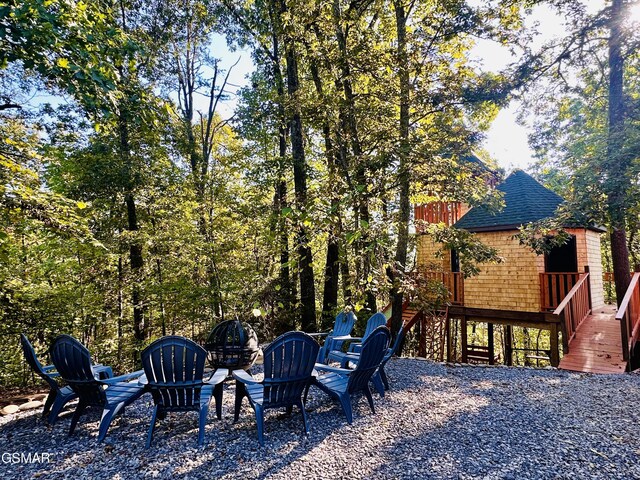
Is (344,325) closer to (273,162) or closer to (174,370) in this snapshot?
(174,370)

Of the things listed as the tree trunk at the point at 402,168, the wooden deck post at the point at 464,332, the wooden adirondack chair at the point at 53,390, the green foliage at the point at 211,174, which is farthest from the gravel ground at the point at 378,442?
the wooden deck post at the point at 464,332

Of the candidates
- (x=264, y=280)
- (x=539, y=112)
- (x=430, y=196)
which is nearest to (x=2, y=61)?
(x=264, y=280)

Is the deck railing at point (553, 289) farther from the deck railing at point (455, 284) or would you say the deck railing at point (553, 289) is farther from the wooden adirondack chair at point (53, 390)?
the wooden adirondack chair at point (53, 390)

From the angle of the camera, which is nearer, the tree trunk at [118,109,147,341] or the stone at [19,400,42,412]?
the stone at [19,400,42,412]

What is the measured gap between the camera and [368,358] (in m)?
3.71

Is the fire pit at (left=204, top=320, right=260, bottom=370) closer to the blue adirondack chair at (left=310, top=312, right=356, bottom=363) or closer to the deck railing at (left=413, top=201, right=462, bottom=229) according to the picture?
the blue adirondack chair at (left=310, top=312, right=356, bottom=363)

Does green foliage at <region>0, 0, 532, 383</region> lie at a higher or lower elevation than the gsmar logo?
higher

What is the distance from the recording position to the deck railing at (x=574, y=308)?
6733 mm

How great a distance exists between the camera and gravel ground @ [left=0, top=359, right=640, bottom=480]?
265cm

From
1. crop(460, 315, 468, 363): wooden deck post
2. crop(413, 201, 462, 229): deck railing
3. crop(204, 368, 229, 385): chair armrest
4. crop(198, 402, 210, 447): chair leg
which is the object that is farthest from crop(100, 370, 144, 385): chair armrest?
crop(413, 201, 462, 229): deck railing

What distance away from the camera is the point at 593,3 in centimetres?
824

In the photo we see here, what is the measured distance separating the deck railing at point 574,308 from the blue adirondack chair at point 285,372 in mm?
5782

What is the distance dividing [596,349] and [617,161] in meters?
3.56

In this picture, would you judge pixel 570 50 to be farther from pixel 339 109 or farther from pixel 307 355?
pixel 307 355
